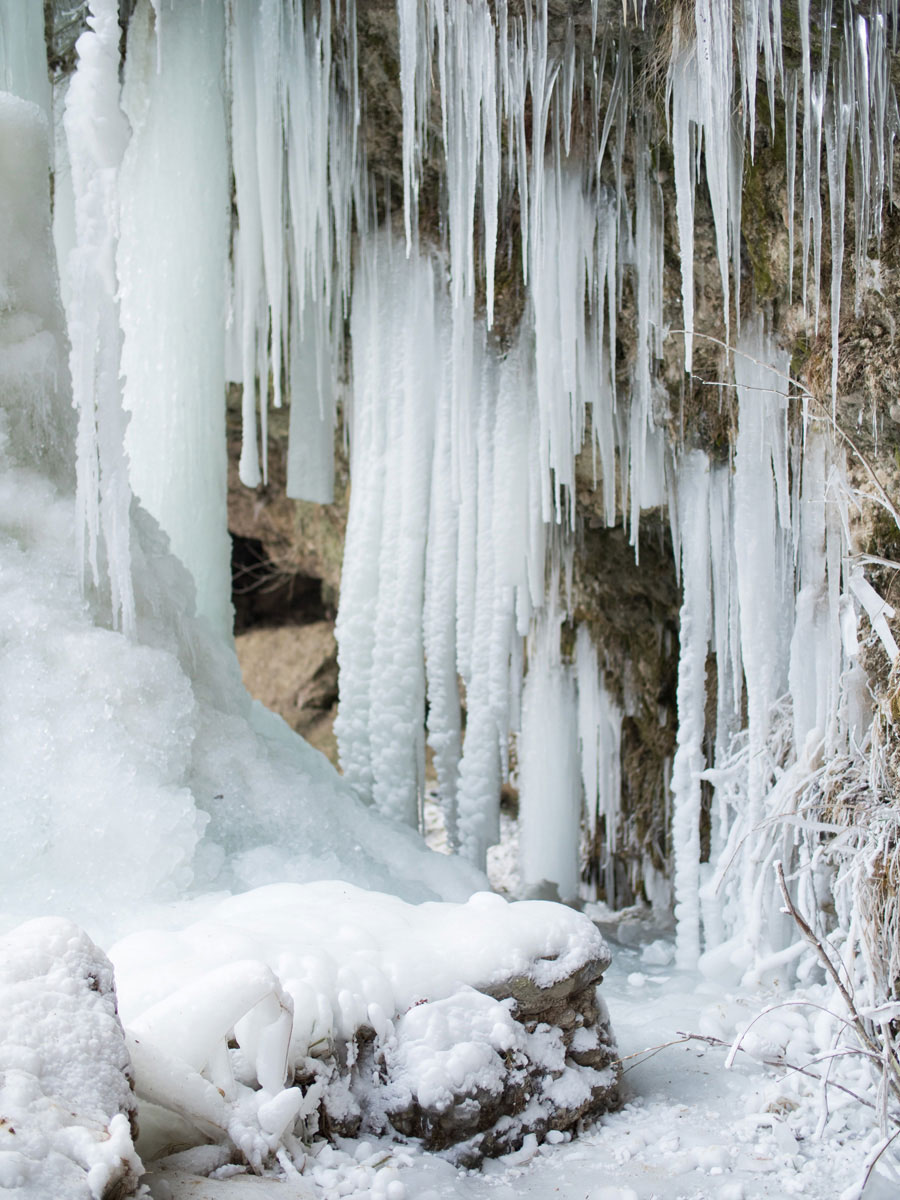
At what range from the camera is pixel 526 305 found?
13.8ft

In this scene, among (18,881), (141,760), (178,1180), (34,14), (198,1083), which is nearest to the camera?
(178,1180)

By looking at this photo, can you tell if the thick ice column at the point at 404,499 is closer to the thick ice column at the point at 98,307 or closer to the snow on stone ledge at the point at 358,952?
the thick ice column at the point at 98,307

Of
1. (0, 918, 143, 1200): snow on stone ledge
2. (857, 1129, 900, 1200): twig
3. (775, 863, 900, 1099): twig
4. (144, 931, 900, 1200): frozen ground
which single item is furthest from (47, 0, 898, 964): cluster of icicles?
(0, 918, 143, 1200): snow on stone ledge

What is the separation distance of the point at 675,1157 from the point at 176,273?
302 centimetres

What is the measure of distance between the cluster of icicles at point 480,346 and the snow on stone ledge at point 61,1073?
1.48m

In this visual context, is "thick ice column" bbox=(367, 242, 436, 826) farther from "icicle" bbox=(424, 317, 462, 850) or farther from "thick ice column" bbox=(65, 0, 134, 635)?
"thick ice column" bbox=(65, 0, 134, 635)

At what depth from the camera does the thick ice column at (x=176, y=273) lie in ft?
12.0

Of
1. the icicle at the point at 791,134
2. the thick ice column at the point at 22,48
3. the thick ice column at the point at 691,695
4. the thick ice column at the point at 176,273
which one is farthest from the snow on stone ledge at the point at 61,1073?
the thick ice column at the point at 22,48

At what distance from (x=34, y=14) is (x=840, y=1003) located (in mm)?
3695

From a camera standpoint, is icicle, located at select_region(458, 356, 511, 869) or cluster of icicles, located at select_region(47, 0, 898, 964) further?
icicle, located at select_region(458, 356, 511, 869)

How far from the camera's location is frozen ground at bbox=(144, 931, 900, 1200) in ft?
5.76

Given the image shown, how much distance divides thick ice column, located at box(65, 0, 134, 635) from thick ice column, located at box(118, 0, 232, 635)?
736 mm

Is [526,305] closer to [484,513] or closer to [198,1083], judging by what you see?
[484,513]

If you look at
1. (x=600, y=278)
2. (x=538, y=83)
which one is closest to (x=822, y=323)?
(x=600, y=278)
